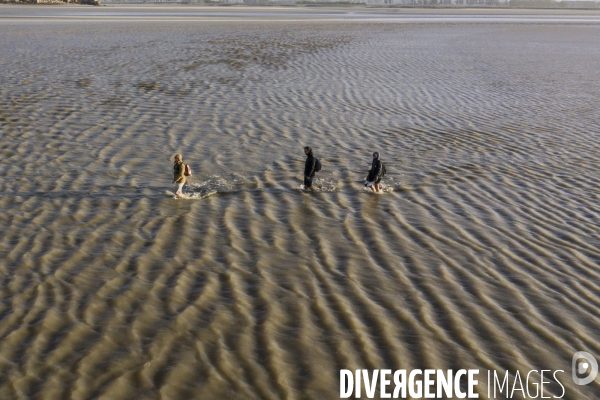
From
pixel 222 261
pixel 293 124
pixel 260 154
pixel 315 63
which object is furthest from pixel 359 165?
pixel 315 63

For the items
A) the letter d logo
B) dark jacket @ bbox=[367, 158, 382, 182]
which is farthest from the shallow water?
dark jacket @ bbox=[367, 158, 382, 182]

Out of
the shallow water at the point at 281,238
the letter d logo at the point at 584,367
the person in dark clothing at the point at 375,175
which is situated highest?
the person in dark clothing at the point at 375,175

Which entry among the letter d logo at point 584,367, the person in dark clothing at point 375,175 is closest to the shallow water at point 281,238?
the letter d logo at point 584,367

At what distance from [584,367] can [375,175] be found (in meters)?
5.85

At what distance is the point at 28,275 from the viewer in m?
8.31

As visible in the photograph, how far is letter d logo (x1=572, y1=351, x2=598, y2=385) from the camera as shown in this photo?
647cm

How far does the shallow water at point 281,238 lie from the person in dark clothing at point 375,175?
0.25 m

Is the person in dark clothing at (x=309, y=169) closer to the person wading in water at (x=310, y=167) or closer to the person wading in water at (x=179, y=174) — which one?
the person wading in water at (x=310, y=167)

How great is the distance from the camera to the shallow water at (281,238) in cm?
668

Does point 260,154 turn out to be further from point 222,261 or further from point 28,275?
point 28,275

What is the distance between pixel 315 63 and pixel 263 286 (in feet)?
72.9

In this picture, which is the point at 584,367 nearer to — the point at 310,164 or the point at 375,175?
the point at 375,175

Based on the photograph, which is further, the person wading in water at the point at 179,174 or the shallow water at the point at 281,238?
the person wading in water at the point at 179,174

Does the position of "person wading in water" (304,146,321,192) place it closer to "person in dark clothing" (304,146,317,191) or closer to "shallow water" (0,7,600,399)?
"person in dark clothing" (304,146,317,191)
